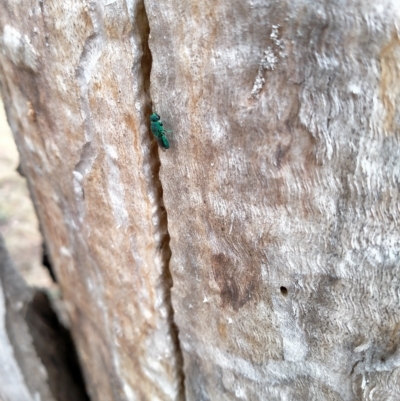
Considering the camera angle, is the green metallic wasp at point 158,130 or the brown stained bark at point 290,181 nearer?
the brown stained bark at point 290,181

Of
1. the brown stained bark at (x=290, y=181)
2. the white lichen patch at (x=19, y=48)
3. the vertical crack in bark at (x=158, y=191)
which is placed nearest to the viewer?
the brown stained bark at (x=290, y=181)

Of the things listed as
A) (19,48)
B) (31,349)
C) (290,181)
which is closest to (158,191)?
(290,181)

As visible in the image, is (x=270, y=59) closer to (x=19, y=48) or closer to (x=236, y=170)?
(x=236, y=170)

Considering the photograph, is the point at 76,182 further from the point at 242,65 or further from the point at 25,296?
the point at 25,296

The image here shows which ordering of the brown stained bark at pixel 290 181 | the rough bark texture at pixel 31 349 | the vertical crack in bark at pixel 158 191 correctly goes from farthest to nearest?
the rough bark texture at pixel 31 349 < the vertical crack in bark at pixel 158 191 < the brown stained bark at pixel 290 181

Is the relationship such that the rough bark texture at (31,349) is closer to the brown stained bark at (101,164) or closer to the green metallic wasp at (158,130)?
the brown stained bark at (101,164)

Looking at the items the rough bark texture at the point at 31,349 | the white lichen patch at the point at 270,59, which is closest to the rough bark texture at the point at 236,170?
the white lichen patch at the point at 270,59

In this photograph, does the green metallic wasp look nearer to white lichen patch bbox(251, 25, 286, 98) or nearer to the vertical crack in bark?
the vertical crack in bark
